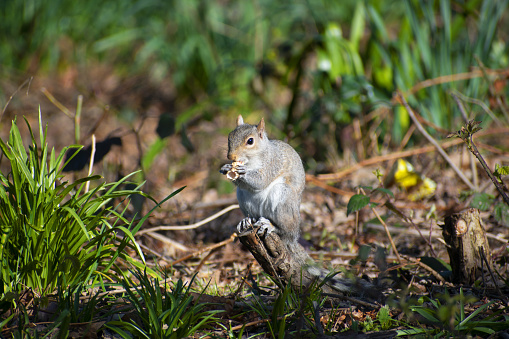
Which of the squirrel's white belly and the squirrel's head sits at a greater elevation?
the squirrel's head

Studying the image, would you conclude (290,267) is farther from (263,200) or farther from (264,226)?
(263,200)

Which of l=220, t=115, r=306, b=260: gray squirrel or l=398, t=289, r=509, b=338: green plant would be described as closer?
l=398, t=289, r=509, b=338: green plant

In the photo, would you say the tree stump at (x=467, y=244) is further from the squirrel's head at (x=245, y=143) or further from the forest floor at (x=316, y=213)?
the squirrel's head at (x=245, y=143)

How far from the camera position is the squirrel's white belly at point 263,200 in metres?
2.35

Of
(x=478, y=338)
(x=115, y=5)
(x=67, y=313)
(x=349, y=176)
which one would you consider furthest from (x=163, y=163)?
(x=478, y=338)

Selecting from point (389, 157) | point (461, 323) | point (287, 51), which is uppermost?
point (287, 51)

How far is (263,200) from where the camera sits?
2387 mm

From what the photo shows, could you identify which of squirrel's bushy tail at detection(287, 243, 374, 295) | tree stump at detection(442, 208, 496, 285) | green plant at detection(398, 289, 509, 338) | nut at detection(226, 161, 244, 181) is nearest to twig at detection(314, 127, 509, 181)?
tree stump at detection(442, 208, 496, 285)

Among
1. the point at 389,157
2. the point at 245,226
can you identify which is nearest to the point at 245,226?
the point at 245,226

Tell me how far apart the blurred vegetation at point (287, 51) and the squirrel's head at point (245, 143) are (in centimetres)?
181

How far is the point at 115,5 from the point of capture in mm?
6785

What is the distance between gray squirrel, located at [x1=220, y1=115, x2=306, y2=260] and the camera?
231cm

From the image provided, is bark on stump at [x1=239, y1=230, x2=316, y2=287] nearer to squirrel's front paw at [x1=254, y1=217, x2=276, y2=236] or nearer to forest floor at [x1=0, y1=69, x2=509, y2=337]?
squirrel's front paw at [x1=254, y1=217, x2=276, y2=236]

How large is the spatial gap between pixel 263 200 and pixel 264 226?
0.43 ft
